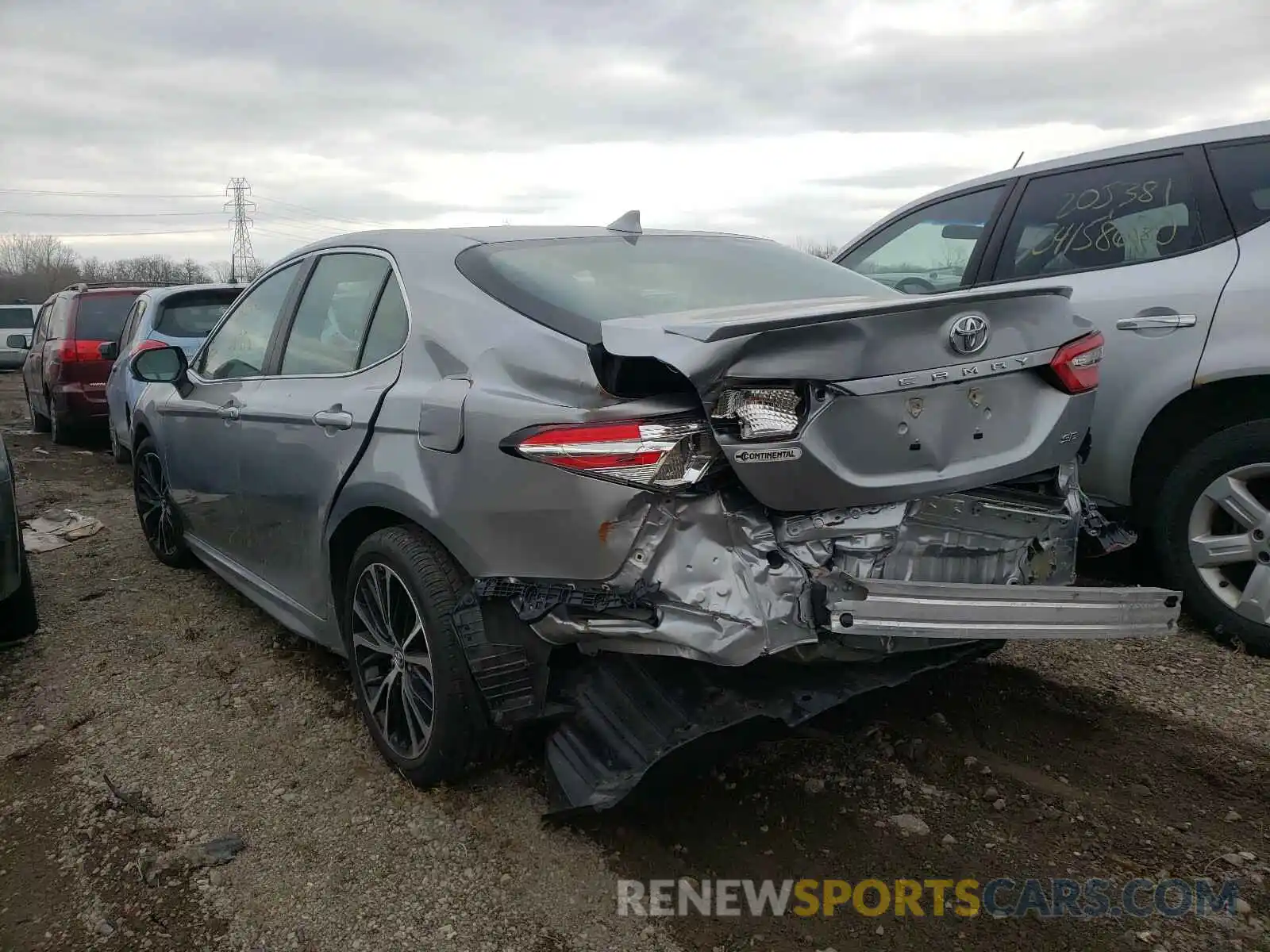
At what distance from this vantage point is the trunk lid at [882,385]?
2.13 metres

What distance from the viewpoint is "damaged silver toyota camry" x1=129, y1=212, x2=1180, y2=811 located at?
2.17 meters

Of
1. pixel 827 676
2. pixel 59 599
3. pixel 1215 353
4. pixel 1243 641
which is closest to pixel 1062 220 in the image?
pixel 1215 353

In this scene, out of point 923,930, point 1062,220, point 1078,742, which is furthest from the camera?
point 1062,220

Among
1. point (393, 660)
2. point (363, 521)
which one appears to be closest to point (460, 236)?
point (363, 521)

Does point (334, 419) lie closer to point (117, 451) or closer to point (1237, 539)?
point (1237, 539)

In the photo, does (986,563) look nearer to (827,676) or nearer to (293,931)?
(827,676)

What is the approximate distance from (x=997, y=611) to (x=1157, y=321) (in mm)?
1972

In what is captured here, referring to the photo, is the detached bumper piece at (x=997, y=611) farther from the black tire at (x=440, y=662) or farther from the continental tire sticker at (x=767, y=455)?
the black tire at (x=440, y=662)

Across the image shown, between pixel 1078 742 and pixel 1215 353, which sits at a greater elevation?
pixel 1215 353

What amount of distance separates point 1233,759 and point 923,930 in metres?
1.32

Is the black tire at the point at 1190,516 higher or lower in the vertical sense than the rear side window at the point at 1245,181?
lower

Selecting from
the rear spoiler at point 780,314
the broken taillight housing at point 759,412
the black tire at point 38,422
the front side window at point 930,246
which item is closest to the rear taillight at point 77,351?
the black tire at point 38,422

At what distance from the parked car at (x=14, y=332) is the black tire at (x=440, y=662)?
20.8 meters

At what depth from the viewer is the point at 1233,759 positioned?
2.85 metres
